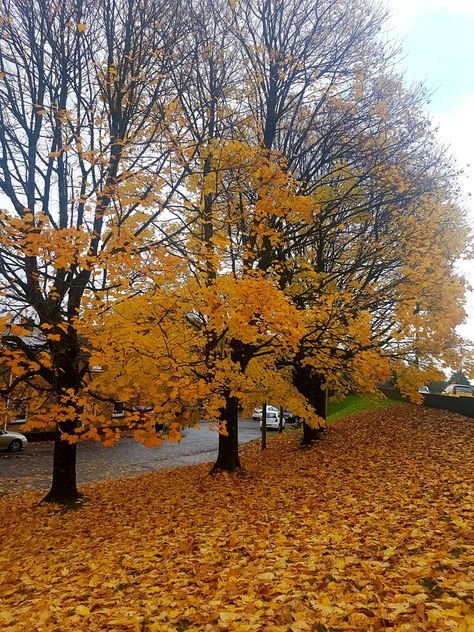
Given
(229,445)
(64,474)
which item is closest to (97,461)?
(229,445)

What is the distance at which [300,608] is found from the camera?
3770 millimetres

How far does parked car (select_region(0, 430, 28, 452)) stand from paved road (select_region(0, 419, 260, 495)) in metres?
0.43

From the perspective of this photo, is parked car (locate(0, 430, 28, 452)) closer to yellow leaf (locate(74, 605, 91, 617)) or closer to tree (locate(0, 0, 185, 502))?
tree (locate(0, 0, 185, 502))

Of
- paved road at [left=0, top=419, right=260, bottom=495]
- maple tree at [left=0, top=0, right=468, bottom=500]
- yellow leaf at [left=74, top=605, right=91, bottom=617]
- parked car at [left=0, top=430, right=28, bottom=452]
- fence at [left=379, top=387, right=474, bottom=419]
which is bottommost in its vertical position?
paved road at [left=0, top=419, right=260, bottom=495]

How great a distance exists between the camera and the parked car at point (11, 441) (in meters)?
23.1

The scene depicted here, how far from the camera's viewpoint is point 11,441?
77.0ft

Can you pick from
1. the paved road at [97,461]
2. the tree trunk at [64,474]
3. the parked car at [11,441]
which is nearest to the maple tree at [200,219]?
the tree trunk at [64,474]

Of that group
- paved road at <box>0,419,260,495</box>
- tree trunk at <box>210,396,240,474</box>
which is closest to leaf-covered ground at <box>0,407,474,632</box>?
tree trunk at <box>210,396,240,474</box>

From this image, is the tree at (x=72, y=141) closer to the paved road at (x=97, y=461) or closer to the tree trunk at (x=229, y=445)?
the tree trunk at (x=229, y=445)

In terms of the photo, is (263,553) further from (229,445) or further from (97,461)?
(97,461)

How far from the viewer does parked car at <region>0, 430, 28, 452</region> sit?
23120mm

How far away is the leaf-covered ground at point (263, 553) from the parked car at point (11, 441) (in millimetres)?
13656

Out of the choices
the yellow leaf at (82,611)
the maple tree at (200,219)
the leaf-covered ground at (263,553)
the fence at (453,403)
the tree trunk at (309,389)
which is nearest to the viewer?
the leaf-covered ground at (263,553)

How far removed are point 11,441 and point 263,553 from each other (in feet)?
73.2
